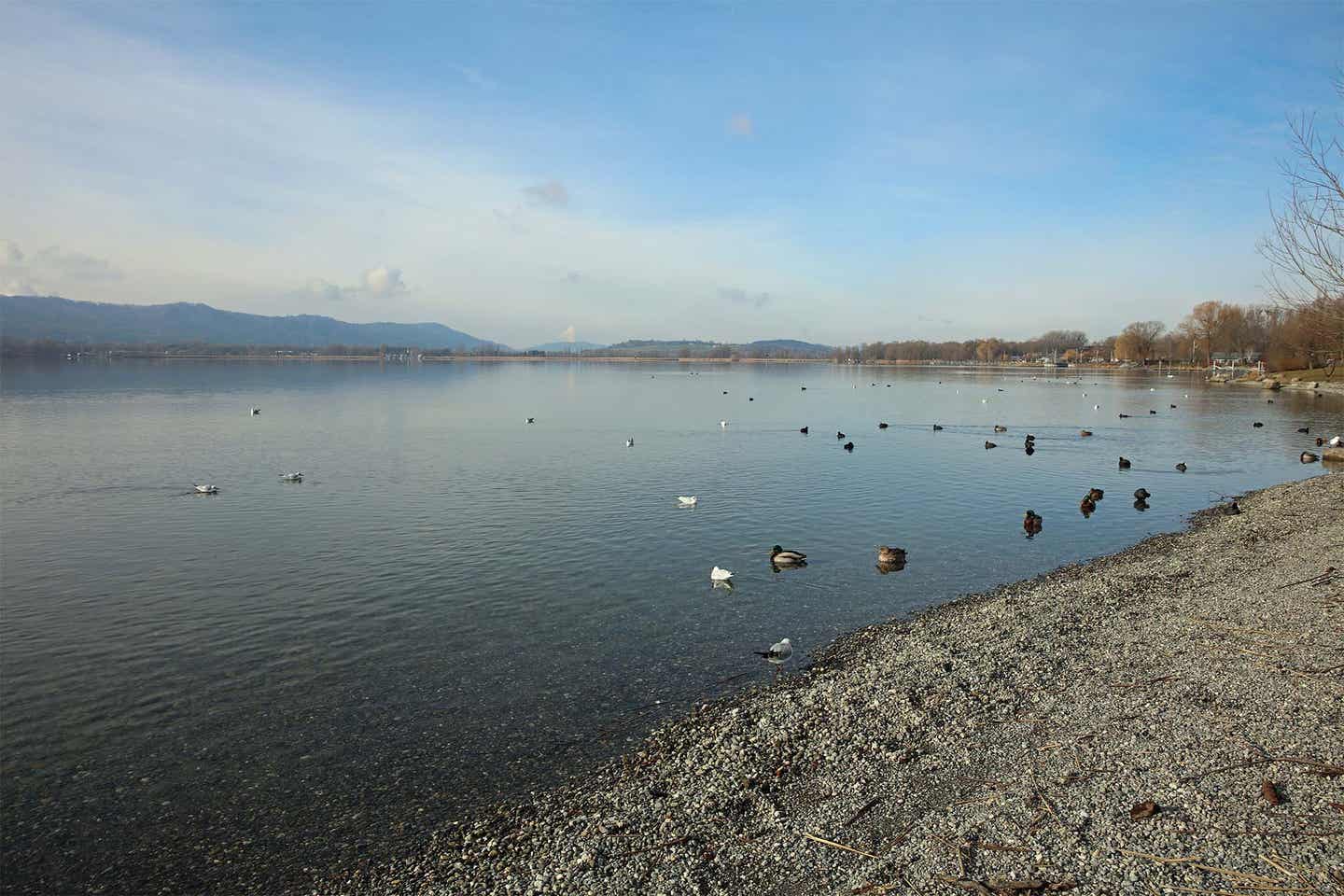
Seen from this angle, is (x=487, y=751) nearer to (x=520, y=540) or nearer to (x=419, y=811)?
(x=419, y=811)

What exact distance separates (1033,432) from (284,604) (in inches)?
2246

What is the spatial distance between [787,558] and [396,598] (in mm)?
10829

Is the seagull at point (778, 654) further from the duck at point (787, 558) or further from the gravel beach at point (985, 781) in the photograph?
the duck at point (787, 558)

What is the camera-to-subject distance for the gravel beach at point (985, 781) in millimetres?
7695

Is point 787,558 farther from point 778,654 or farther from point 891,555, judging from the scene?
point 778,654

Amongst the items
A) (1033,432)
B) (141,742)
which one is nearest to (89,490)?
(141,742)

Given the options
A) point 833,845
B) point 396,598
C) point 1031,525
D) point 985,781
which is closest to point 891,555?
point 1031,525

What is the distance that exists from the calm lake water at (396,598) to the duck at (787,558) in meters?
0.44

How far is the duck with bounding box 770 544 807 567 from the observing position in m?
21.7

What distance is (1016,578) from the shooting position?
68.9 ft

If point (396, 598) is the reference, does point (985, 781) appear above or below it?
above

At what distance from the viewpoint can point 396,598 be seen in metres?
18.7

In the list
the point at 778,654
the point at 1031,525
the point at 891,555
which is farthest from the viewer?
the point at 1031,525

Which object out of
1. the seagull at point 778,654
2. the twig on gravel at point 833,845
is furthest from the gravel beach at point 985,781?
the seagull at point 778,654
